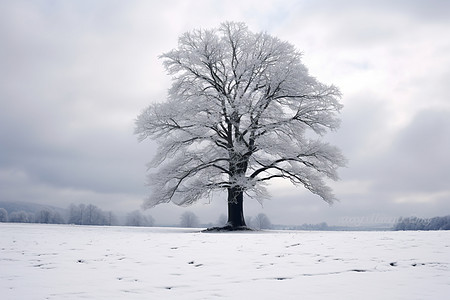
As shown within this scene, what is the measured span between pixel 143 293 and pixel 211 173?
50.4ft

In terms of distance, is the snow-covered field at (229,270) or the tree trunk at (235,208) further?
the tree trunk at (235,208)

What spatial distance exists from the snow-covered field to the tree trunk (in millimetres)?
9446

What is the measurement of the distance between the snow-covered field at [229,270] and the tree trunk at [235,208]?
9446mm

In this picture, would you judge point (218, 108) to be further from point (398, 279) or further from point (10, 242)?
point (398, 279)

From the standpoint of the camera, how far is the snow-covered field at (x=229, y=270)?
16.0 feet

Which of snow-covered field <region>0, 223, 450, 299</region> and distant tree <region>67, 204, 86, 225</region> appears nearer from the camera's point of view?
snow-covered field <region>0, 223, 450, 299</region>

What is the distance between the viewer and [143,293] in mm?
4918

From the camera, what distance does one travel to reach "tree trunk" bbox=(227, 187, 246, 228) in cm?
1923

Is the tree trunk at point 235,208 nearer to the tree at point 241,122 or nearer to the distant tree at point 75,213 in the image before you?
the tree at point 241,122

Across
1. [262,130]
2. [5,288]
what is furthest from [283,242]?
[262,130]

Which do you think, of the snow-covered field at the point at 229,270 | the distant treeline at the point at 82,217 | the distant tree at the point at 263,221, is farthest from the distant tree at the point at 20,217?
the snow-covered field at the point at 229,270

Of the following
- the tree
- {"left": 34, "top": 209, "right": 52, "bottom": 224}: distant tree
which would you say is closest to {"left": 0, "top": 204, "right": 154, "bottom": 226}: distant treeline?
{"left": 34, "top": 209, "right": 52, "bottom": 224}: distant tree

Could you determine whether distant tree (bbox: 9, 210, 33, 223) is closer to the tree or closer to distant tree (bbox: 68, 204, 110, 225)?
distant tree (bbox: 68, 204, 110, 225)

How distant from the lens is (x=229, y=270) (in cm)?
638
